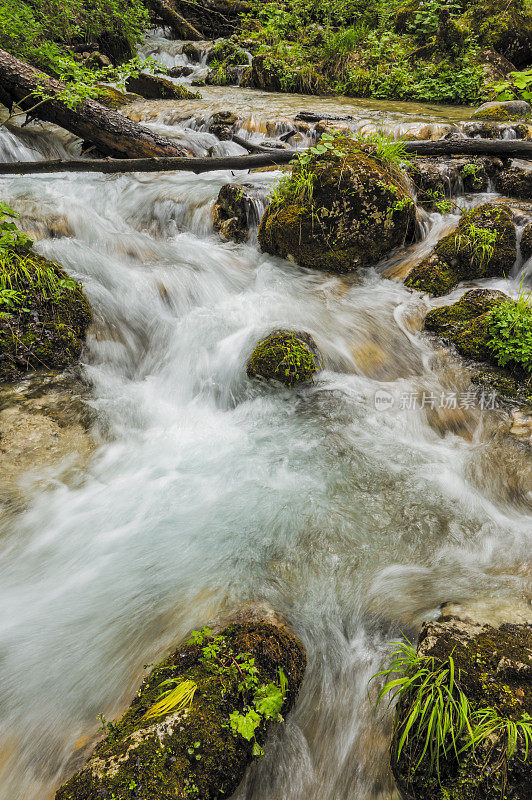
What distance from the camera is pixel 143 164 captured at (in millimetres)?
7066

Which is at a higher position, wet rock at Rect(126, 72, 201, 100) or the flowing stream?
wet rock at Rect(126, 72, 201, 100)

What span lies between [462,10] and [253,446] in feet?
59.5

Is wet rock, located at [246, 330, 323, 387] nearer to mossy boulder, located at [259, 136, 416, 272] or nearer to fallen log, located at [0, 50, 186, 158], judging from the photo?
mossy boulder, located at [259, 136, 416, 272]

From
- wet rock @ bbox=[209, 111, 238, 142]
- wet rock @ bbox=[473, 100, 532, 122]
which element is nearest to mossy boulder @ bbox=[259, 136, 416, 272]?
wet rock @ bbox=[209, 111, 238, 142]

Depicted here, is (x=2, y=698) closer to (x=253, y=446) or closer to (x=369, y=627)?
(x=369, y=627)

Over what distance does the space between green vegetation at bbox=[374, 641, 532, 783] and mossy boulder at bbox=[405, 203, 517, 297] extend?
455 centimetres

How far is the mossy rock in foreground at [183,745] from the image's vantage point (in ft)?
5.29

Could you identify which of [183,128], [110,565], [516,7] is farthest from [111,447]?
[516,7]

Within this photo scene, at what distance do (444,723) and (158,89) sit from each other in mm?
Result: 15664

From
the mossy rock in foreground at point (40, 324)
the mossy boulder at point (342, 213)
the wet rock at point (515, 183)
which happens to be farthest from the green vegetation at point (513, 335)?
the mossy rock in foreground at point (40, 324)

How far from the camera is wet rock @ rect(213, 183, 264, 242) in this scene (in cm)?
657

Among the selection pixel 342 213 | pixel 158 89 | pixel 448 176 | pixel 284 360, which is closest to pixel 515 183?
pixel 448 176

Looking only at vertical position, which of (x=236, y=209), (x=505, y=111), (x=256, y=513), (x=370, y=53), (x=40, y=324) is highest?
(x=370, y=53)

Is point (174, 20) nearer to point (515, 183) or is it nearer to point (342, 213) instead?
point (515, 183)
